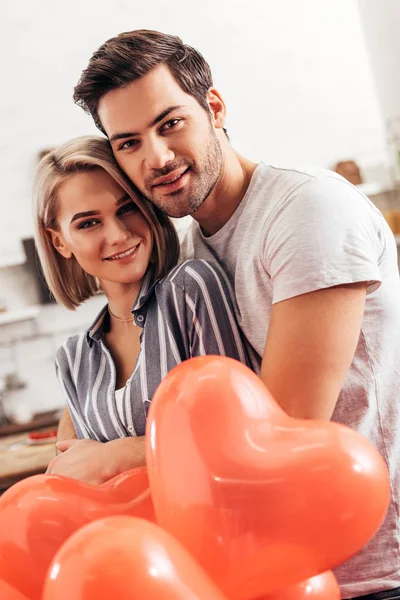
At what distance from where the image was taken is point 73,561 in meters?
0.56

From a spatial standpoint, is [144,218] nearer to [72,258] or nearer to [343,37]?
[72,258]

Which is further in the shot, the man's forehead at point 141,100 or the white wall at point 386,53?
the white wall at point 386,53

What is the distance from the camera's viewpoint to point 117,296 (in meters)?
1.21

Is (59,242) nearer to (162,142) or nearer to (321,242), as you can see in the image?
(162,142)

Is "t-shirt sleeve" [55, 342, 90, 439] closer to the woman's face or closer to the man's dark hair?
the woman's face

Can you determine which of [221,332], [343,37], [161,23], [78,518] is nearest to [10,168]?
[161,23]

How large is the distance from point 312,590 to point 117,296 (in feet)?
2.09

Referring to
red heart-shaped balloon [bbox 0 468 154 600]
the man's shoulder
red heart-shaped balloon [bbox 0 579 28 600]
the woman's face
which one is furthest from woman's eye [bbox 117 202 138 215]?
red heart-shaped balloon [bbox 0 579 28 600]

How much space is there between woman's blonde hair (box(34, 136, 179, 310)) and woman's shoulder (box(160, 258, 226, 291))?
0.25 ft

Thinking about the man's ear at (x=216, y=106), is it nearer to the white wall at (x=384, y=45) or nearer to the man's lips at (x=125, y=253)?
the man's lips at (x=125, y=253)

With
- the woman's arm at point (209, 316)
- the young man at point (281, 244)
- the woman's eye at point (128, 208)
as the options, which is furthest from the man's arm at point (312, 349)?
the woman's eye at point (128, 208)

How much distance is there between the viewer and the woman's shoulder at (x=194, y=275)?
1.04 m

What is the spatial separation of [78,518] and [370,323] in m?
0.50

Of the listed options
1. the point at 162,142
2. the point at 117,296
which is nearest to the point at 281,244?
the point at 162,142
